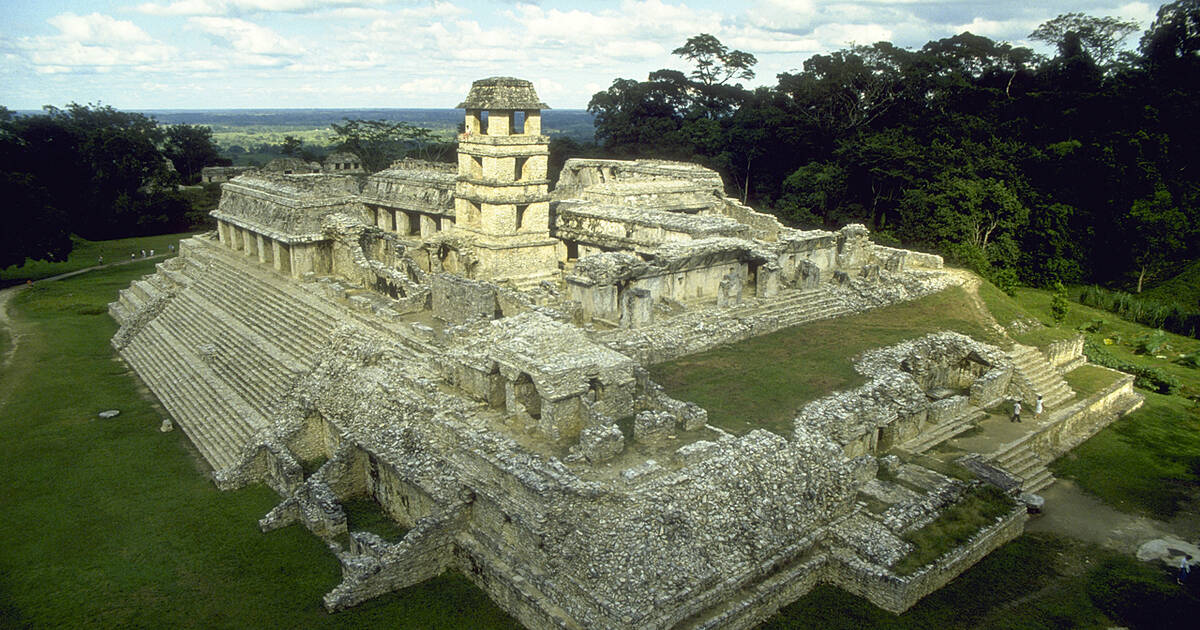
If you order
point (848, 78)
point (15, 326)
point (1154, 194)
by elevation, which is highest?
point (848, 78)

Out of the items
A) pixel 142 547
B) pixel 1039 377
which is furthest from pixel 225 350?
pixel 1039 377

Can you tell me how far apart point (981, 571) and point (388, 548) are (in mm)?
9729

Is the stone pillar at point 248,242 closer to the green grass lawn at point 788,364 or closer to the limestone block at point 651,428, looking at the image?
the green grass lawn at point 788,364

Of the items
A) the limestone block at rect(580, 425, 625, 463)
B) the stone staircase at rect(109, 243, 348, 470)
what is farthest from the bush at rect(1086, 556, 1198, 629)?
the stone staircase at rect(109, 243, 348, 470)

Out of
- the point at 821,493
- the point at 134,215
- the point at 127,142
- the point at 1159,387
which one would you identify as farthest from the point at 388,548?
the point at 127,142

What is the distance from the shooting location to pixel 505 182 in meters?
24.9

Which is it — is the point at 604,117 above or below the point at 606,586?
above

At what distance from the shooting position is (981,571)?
12719 mm

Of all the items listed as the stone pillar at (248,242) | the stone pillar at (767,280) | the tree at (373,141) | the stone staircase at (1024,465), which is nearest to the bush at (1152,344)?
the stone staircase at (1024,465)

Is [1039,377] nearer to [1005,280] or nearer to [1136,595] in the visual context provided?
[1136,595]

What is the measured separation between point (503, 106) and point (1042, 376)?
56.5 ft

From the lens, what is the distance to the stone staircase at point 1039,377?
1866 centimetres

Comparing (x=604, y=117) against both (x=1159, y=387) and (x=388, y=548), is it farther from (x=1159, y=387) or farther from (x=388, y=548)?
(x=388, y=548)

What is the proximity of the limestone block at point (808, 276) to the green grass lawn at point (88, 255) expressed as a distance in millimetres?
32237
